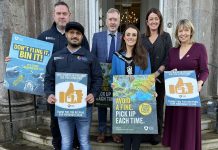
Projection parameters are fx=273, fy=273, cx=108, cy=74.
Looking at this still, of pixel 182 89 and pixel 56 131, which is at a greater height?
pixel 182 89

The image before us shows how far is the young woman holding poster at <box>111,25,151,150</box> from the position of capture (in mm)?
3275

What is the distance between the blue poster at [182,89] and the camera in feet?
10.1

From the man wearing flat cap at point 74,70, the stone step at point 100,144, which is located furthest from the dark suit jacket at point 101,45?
the stone step at point 100,144

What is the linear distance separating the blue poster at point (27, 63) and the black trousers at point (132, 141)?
1511 millimetres

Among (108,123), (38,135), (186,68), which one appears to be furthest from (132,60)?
(38,135)

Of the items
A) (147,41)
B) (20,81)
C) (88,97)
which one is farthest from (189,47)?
(20,81)

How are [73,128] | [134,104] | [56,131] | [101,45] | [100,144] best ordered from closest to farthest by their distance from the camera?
1. [134,104]
2. [73,128]
3. [56,131]
4. [101,45]
5. [100,144]

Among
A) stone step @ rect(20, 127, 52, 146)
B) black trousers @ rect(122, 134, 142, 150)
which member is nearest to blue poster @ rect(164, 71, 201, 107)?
black trousers @ rect(122, 134, 142, 150)

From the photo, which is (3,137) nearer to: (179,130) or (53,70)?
(53,70)

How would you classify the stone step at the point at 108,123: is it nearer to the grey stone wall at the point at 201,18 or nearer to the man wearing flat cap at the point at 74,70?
the grey stone wall at the point at 201,18

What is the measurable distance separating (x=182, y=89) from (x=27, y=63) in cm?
221

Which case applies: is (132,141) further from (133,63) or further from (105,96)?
(133,63)

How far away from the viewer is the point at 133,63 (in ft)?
10.8

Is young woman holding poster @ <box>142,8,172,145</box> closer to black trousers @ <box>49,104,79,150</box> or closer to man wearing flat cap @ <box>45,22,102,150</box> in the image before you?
man wearing flat cap @ <box>45,22,102,150</box>
